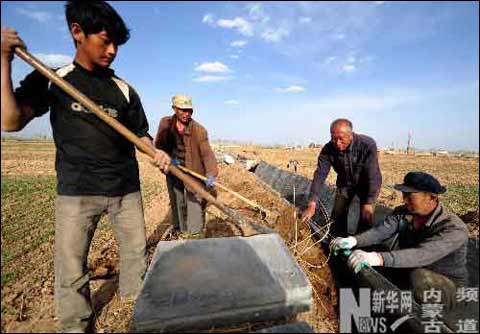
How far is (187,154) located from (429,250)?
122 inches

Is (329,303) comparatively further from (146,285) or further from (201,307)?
(146,285)

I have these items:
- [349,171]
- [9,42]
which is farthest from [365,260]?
[9,42]

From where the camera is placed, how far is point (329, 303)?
2789mm

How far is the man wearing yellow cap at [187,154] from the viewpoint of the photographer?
410 cm

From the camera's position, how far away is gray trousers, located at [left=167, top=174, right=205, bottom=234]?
13.8ft

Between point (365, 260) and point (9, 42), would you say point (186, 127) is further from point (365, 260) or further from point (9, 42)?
point (365, 260)

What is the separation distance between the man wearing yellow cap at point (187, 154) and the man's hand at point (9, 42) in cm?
243

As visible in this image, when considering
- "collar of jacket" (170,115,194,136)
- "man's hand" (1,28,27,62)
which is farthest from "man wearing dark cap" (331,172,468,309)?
"man's hand" (1,28,27,62)

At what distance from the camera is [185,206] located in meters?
4.40

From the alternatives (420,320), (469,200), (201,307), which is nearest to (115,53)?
(201,307)

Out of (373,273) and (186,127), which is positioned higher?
(186,127)

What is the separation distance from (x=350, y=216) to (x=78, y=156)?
3.44 m

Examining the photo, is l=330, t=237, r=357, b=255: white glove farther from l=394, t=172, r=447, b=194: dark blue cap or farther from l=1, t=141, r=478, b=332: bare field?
l=394, t=172, r=447, b=194: dark blue cap

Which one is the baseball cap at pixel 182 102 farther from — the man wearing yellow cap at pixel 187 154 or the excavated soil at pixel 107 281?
the excavated soil at pixel 107 281
